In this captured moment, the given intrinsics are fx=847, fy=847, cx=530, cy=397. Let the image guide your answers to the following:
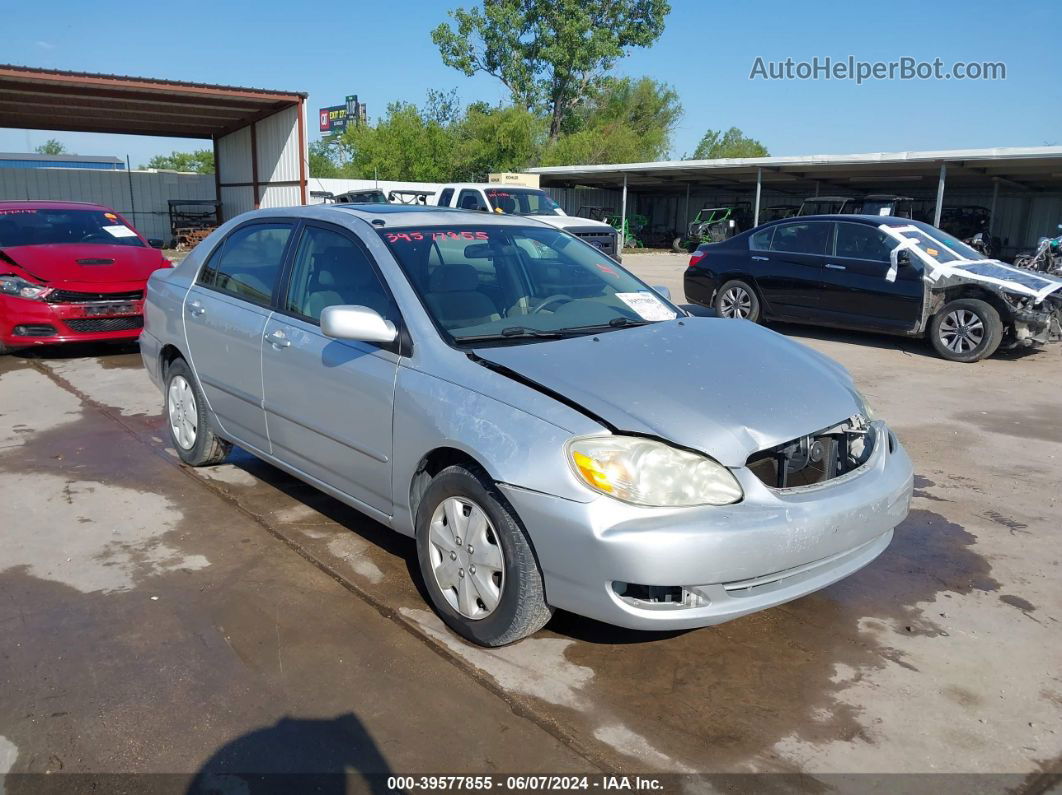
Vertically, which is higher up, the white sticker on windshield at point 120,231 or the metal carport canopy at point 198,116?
the metal carport canopy at point 198,116

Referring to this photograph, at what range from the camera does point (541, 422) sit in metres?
2.96

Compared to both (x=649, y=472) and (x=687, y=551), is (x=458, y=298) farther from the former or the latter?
(x=687, y=551)

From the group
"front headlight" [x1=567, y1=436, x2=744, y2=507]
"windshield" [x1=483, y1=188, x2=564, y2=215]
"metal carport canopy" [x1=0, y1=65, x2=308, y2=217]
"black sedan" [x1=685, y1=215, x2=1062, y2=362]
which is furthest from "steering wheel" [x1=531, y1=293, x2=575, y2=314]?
"metal carport canopy" [x1=0, y1=65, x2=308, y2=217]

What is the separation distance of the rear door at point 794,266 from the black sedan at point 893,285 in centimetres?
1

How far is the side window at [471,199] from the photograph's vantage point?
1755 cm

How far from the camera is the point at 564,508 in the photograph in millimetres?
2812

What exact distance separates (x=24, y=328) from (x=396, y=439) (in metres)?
Answer: 6.57

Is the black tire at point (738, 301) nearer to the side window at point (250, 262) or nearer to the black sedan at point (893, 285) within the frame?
the black sedan at point (893, 285)

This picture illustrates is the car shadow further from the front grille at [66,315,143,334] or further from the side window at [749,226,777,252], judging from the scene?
the side window at [749,226,777,252]

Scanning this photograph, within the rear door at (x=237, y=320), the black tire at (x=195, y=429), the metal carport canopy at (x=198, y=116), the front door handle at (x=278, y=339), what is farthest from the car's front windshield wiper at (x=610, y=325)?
the metal carport canopy at (x=198, y=116)

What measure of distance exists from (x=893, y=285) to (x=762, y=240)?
198 cm

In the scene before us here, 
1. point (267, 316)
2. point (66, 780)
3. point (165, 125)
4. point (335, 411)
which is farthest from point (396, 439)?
point (165, 125)

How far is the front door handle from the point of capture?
414cm

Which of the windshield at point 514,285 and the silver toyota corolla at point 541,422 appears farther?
the windshield at point 514,285
